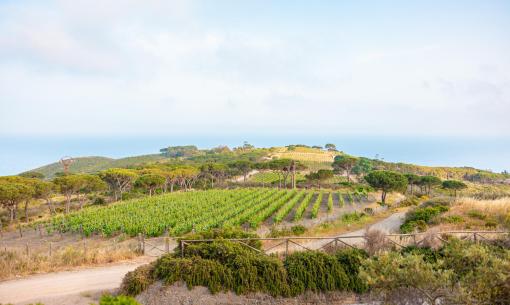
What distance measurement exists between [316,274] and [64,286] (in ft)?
31.3

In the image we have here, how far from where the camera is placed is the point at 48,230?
2622 centimetres

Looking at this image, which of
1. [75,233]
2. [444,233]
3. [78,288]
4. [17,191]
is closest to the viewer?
[78,288]

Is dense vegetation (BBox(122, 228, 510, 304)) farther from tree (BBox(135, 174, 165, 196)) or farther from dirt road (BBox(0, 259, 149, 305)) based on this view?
tree (BBox(135, 174, 165, 196))

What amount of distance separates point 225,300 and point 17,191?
94.4 ft

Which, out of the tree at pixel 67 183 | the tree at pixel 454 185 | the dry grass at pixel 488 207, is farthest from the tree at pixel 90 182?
the tree at pixel 454 185

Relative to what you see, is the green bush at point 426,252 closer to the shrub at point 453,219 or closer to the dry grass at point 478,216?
the dry grass at point 478,216

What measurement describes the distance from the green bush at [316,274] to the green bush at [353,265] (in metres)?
0.22

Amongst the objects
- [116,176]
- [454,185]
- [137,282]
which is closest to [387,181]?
[454,185]

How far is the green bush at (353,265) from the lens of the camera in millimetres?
11703

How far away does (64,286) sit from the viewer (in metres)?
12.6

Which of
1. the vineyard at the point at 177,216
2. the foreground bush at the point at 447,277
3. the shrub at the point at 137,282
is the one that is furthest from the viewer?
the vineyard at the point at 177,216

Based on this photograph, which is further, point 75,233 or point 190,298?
point 75,233

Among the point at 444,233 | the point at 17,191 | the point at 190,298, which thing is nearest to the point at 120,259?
the point at 190,298

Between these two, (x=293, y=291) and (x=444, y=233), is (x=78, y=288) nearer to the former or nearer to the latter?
(x=293, y=291)
